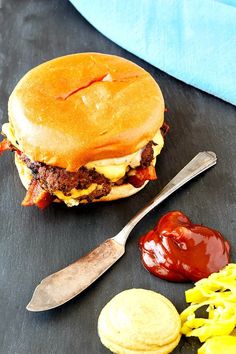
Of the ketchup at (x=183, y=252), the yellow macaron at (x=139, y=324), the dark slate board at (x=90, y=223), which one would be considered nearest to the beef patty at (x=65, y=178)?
the dark slate board at (x=90, y=223)

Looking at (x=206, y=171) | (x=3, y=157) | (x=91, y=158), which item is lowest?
(x=206, y=171)

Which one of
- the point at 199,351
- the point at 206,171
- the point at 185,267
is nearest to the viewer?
the point at 199,351

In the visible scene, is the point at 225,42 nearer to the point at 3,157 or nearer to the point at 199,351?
the point at 3,157

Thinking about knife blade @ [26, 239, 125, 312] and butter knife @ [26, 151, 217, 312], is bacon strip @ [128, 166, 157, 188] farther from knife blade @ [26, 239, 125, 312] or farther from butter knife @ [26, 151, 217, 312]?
knife blade @ [26, 239, 125, 312]

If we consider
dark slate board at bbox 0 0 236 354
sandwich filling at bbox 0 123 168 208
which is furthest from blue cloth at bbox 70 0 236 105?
sandwich filling at bbox 0 123 168 208

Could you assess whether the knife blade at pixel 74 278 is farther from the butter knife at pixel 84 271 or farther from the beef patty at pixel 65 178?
the beef patty at pixel 65 178

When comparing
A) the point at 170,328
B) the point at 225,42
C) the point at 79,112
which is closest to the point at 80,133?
the point at 79,112

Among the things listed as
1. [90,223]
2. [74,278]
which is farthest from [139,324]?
[90,223]
